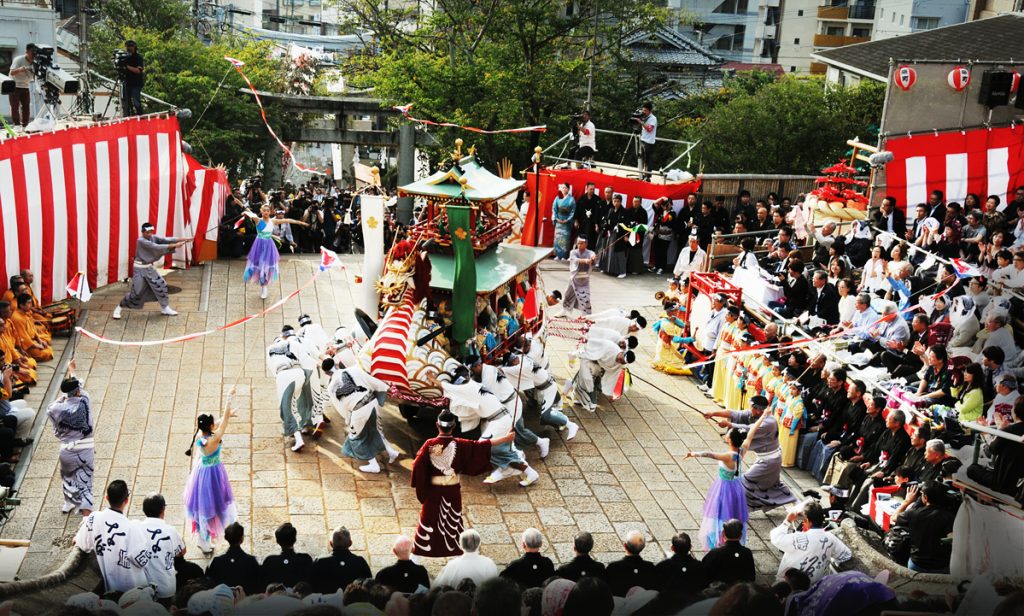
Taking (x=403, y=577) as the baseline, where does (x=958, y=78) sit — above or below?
above

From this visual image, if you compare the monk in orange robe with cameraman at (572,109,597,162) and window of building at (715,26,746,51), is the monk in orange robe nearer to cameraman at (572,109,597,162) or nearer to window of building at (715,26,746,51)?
cameraman at (572,109,597,162)

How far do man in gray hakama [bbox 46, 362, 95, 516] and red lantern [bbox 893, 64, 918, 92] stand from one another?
41.1 feet

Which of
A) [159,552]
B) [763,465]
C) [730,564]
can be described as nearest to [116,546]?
[159,552]

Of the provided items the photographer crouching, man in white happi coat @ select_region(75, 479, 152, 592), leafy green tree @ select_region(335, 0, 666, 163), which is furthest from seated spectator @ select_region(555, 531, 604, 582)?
leafy green tree @ select_region(335, 0, 666, 163)

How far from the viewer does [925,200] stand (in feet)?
49.1

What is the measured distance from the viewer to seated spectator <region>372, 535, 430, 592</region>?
6.86m

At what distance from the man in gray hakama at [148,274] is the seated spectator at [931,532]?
33.6ft

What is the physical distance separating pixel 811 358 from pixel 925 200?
546 cm

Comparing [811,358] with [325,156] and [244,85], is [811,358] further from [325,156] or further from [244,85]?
[325,156]

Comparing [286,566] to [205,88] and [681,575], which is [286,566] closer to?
[681,575]

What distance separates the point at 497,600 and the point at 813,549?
3.31 metres

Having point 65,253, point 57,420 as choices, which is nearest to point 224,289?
point 65,253

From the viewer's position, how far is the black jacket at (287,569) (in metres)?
6.84

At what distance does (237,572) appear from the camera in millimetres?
6910
